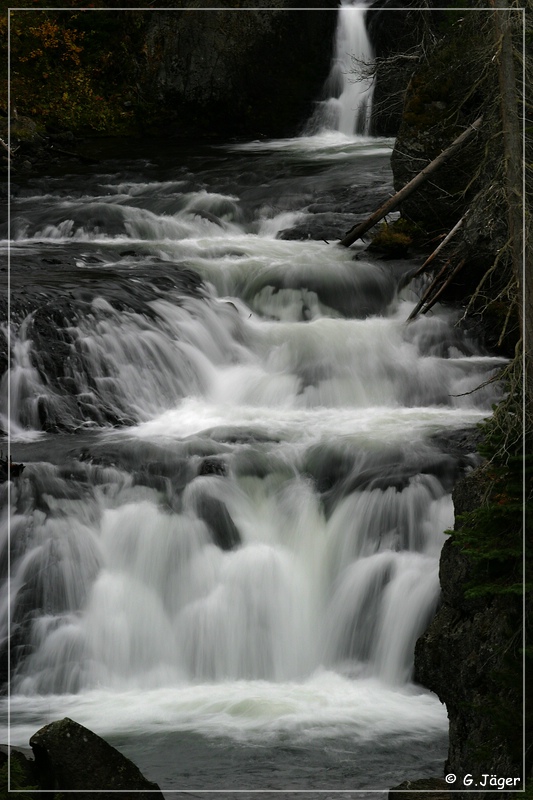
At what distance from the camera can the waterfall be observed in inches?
810

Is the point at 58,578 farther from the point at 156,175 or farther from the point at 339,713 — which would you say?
the point at 156,175

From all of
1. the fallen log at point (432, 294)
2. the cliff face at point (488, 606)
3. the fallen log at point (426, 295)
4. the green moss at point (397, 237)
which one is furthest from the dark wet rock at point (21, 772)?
the green moss at point (397, 237)

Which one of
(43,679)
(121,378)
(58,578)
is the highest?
(121,378)

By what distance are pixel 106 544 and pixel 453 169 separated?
21.9 ft

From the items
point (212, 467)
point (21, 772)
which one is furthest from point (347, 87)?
point (21, 772)

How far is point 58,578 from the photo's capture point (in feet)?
25.4

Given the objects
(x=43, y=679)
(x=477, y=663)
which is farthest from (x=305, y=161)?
(x=477, y=663)

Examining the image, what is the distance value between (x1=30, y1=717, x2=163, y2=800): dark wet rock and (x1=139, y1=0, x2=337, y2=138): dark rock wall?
18204mm

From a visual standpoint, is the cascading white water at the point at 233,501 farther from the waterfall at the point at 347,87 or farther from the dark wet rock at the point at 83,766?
the waterfall at the point at 347,87

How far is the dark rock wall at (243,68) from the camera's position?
21.9m

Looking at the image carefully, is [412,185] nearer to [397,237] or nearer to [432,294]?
[397,237]

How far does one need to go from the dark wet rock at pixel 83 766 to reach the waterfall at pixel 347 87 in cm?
1693

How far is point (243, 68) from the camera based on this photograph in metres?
22.1

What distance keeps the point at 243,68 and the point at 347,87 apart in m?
2.28
